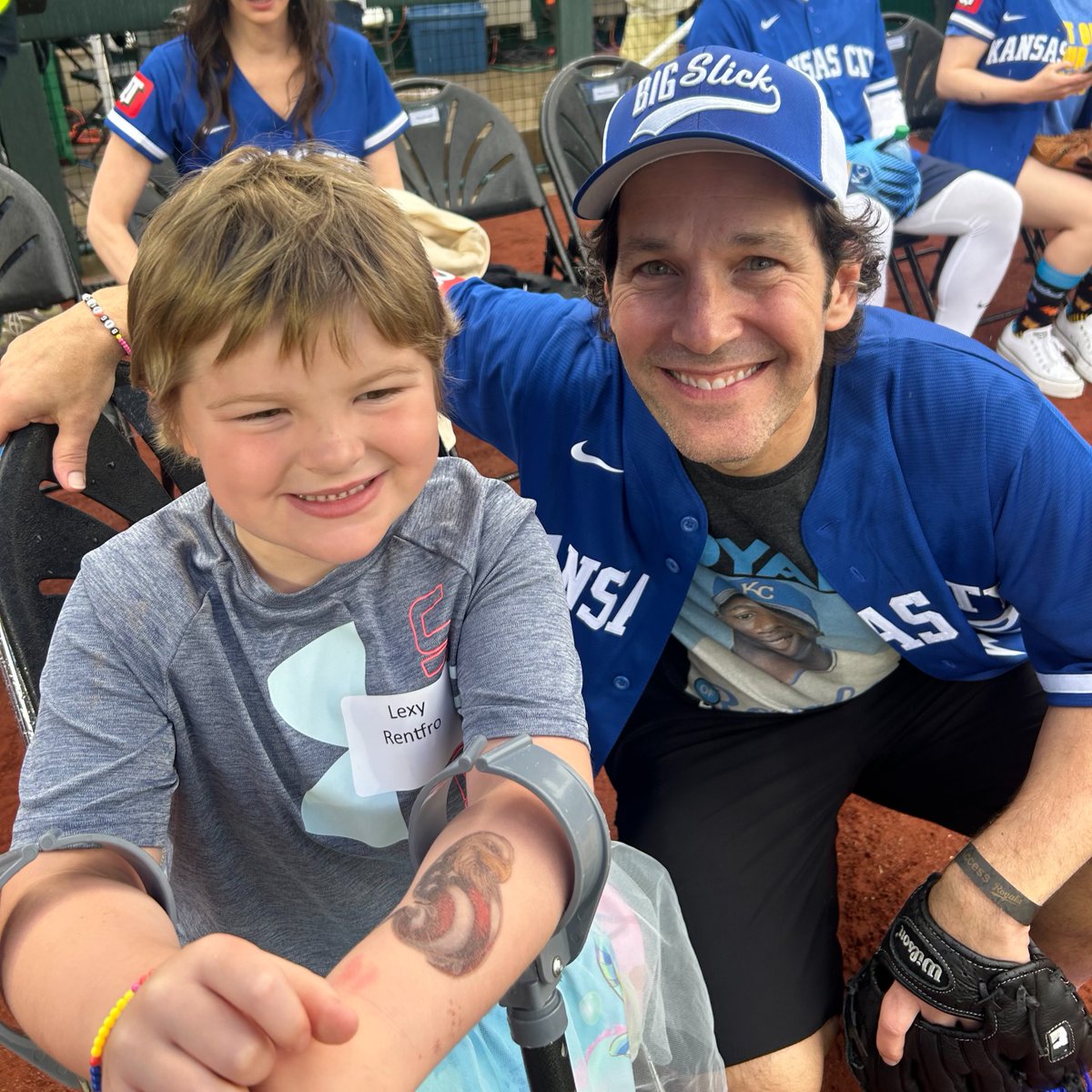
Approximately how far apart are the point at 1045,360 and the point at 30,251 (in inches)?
170

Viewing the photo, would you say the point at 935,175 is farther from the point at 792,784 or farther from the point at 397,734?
the point at 397,734

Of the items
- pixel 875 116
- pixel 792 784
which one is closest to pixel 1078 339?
pixel 875 116

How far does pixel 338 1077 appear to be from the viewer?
70cm

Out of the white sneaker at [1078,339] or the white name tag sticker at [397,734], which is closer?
the white name tag sticker at [397,734]

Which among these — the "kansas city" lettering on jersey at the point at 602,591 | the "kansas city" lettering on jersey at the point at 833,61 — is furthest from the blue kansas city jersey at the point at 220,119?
the "kansas city" lettering on jersey at the point at 602,591

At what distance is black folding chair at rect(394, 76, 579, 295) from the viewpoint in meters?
4.01

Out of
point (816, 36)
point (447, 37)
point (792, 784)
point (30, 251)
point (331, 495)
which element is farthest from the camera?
point (447, 37)

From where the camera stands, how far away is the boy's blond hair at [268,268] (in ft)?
3.11

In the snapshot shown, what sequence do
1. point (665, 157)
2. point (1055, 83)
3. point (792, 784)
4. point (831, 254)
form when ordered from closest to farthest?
1. point (665, 157)
2. point (831, 254)
3. point (792, 784)
4. point (1055, 83)

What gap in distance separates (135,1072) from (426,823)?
1.10 feet

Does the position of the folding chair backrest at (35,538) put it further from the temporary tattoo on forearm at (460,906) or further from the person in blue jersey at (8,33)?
the person in blue jersey at (8,33)

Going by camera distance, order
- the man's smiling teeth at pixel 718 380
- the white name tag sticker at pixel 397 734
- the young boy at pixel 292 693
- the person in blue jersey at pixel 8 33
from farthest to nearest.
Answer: the person in blue jersey at pixel 8 33, the man's smiling teeth at pixel 718 380, the white name tag sticker at pixel 397 734, the young boy at pixel 292 693

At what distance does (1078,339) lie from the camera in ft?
16.2

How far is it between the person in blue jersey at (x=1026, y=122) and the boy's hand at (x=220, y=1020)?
4871 mm
